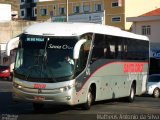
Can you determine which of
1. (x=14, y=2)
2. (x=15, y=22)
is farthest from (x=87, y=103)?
(x=14, y=2)

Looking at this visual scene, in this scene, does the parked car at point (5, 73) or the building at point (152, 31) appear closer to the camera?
the building at point (152, 31)

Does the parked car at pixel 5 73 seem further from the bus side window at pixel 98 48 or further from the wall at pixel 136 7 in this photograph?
the wall at pixel 136 7

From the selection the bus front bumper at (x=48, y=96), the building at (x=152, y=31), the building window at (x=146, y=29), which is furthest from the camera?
the building window at (x=146, y=29)

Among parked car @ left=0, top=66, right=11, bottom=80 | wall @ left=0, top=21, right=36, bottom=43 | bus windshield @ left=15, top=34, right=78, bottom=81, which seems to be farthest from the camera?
wall @ left=0, top=21, right=36, bottom=43

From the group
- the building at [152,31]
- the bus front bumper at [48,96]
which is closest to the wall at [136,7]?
the building at [152,31]

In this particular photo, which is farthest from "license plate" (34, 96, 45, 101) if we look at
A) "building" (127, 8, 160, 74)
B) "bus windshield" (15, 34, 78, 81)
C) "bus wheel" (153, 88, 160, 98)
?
"building" (127, 8, 160, 74)

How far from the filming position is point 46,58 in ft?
58.9

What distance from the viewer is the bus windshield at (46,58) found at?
58.5ft

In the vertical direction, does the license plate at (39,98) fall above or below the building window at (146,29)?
below

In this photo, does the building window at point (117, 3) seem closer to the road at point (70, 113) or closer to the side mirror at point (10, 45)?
the road at point (70, 113)

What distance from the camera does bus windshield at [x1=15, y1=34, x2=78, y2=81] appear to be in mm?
17828

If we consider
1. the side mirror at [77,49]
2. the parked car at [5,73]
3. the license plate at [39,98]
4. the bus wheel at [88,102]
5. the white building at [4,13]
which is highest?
the white building at [4,13]

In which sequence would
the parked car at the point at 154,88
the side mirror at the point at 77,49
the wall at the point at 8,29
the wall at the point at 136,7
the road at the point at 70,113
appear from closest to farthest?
the road at the point at 70,113
the side mirror at the point at 77,49
the parked car at the point at 154,88
the wall at the point at 8,29
the wall at the point at 136,7

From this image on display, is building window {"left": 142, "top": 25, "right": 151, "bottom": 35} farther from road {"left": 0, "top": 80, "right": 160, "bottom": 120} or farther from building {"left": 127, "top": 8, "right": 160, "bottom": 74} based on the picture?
road {"left": 0, "top": 80, "right": 160, "bottom": 120}
